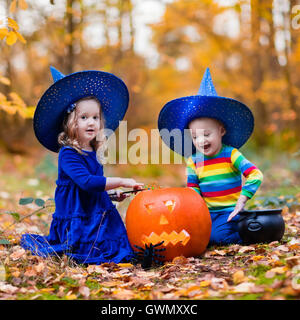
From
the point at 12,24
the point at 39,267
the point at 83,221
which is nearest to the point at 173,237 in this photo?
the point at 83,221

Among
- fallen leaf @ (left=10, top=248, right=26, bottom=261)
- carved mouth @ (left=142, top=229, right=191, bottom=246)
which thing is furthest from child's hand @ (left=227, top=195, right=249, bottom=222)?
fallen leaf @ (left=10, top=248, right=26, bottom=261)

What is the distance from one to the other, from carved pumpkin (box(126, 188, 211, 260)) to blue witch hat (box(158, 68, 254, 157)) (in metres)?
0.81

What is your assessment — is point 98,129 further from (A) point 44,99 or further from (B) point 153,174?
(B) point 153,174

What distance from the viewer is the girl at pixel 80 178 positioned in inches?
111

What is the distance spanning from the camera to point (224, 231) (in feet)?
10.3

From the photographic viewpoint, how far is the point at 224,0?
336 inches

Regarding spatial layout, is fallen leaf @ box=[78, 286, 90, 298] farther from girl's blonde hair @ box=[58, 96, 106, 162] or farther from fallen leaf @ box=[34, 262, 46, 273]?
girl's blonde hair @ box=[58, 96, 106, 162]

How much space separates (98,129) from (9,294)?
1488 mm

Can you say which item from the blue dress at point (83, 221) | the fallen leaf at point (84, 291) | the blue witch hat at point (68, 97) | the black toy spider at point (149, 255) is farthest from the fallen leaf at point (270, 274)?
the blue witch hat at point (68, 97)

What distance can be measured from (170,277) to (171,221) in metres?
0.45

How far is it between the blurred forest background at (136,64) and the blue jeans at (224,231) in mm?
2138

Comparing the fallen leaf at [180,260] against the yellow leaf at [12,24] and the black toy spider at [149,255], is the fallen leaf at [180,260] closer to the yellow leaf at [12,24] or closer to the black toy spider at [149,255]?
the black toy spider at [149,255]
